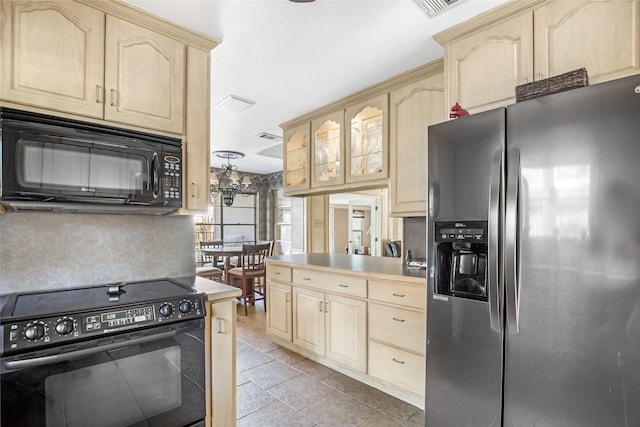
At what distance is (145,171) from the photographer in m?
1.68

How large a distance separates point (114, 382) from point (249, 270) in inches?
132

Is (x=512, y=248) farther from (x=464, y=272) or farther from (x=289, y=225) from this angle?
(x=289, y=225)

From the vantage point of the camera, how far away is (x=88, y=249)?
179 cm

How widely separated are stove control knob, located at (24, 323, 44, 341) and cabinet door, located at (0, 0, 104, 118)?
0.99m

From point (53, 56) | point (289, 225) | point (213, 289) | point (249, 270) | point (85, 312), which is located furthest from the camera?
point (289, 225)

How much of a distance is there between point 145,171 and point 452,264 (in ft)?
5.60

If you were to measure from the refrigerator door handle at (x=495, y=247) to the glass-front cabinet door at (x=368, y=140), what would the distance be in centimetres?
126

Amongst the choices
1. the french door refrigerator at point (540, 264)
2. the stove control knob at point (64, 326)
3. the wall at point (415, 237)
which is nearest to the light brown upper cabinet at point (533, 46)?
the french door refrigerator at point (540, 264)

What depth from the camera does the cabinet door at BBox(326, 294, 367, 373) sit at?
2.45 meters

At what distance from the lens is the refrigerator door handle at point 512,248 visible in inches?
52.6

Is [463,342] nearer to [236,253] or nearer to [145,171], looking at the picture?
[145,171]

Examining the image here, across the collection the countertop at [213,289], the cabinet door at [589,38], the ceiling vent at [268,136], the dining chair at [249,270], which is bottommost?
the dining chair at [249,270]

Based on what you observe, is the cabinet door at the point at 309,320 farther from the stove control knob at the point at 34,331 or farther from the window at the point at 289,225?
the window at the point at 289,225

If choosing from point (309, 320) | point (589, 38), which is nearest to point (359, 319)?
point (309, 320)
